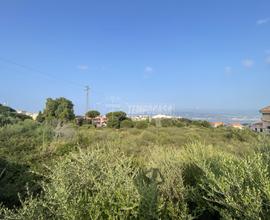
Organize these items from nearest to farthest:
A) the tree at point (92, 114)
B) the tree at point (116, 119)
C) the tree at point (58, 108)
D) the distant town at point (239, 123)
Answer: the distant town at point (239, 123) < the tree at point (116, 119) < the tree at point (58, 108) < the tree at point (92, 114)

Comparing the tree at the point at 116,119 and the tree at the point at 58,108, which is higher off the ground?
the tree at the point at 58,108

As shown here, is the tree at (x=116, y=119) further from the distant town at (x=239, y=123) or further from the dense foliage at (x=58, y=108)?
the dense foliage at (x=58, y=108)

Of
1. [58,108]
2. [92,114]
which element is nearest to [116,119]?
[58,108]

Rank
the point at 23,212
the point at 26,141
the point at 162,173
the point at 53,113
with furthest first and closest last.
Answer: the point at 53,113 → the point at 26,141 → the point at 162,173 → the point at 23,212

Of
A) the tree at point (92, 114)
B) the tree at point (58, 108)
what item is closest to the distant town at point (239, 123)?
the tree at point (92, 114)

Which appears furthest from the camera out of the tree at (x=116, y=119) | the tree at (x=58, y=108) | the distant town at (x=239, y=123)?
the tree at (x=58, y=108)

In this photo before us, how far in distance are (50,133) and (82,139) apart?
6.22 ft

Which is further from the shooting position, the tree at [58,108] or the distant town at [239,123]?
the tree at [58,108]

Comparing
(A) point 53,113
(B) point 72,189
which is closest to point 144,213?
(B) point 72,189

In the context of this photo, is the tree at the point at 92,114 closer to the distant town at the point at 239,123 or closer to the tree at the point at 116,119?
the distant town at the point at 239,123

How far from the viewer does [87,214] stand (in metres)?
3.18

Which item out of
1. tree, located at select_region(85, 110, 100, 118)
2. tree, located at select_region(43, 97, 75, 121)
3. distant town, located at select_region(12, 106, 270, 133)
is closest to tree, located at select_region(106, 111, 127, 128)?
distant town, located at select_region(12, 106, 270, 133)

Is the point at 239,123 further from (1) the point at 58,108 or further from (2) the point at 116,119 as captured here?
(1) the point at 58,108

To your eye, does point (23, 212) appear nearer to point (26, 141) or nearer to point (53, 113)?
point (26, 141)
